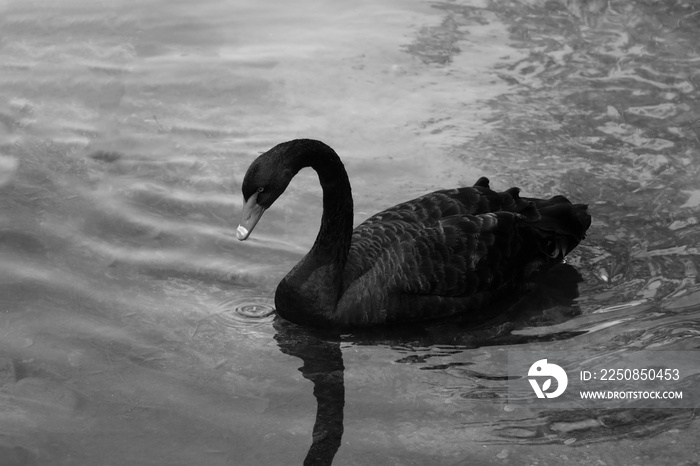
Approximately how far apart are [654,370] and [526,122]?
122 inches

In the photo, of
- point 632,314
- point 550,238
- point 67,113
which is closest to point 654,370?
point 632,314

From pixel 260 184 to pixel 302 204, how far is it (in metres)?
1.83

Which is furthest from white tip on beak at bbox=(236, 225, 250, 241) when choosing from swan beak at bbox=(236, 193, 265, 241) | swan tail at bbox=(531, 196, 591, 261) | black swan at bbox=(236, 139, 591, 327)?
swan tail at bbox=(531, 196, 591, 261)

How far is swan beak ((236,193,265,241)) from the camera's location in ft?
18.1

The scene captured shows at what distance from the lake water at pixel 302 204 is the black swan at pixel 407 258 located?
163 mm

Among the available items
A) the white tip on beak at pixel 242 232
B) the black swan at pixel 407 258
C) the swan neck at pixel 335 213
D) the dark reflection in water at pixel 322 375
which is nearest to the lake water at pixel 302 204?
the dark reflection in water at pixel 322 375

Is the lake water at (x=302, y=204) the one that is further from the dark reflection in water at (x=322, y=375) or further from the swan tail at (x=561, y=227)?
the swan tail at (x=561, y=227)

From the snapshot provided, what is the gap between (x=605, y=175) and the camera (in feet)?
24.9

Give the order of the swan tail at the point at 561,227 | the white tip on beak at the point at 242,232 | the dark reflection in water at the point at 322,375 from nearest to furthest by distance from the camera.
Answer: the dark reflection in water at the point at 322,375
the white tip on beak at the point at 242,232
the swan tail at the point at 561,227

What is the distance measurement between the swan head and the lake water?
0.75 metres

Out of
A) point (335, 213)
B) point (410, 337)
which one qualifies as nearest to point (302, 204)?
point (335, 213)

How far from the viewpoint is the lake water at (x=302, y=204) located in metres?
5.17

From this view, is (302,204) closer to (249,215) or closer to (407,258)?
(407,258)

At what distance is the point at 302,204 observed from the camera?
7332 mm
